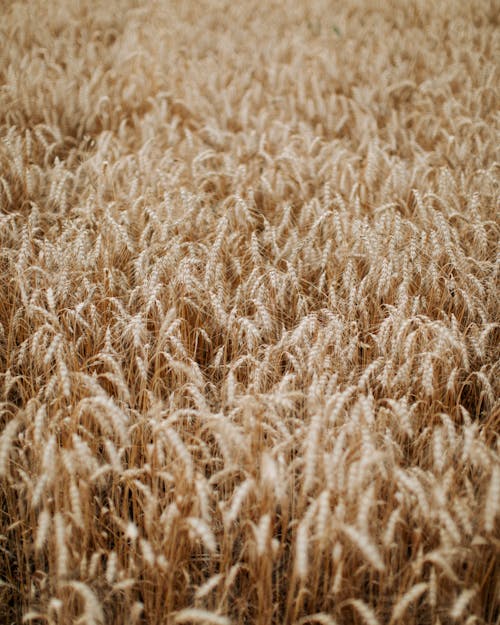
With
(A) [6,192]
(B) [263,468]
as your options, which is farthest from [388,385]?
(A) [6,192]

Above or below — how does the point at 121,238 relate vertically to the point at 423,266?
above

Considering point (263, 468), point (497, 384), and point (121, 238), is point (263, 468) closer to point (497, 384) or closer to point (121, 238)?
point (497, 384)

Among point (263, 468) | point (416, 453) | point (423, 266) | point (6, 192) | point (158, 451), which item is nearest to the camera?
point (263, 468)

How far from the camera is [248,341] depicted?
1.64m

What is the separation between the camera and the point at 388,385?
1624 mm

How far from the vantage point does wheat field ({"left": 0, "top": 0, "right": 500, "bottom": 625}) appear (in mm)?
1174

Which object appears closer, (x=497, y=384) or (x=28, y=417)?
(x=28, y=417)

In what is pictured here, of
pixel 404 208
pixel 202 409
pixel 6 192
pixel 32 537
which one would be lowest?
pixel 32 537

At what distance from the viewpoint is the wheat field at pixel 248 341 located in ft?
3.85

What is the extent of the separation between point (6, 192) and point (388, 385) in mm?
1973

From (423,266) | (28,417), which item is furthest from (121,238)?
(423,266)

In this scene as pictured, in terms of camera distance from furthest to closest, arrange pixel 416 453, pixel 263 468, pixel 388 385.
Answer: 1. pixel 388 385
2. pixel 416 453
3. pixel 263 468

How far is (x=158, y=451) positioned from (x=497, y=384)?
111cm

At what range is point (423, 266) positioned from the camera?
208cm
